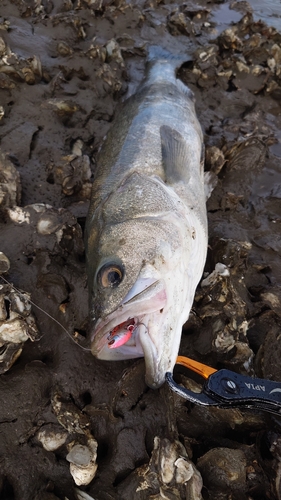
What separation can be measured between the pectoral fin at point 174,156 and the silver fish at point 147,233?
0.01m

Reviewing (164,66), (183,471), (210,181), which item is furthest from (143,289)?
(164,66)

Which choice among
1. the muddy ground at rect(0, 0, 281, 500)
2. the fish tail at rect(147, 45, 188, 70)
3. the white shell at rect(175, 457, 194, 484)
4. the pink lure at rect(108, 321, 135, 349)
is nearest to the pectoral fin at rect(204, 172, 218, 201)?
the muddy ground at rect(0, 0, 281, 500)

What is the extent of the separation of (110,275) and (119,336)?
464 mm

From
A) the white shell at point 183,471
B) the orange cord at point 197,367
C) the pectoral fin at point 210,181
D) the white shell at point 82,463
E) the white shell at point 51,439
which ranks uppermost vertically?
the pectoral fin at point 210,181

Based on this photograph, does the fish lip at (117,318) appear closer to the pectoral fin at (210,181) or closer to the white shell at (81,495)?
the white shell at (81,495)

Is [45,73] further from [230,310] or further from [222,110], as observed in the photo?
[230,310]

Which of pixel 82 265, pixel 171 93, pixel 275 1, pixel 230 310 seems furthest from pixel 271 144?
pixel 275 1

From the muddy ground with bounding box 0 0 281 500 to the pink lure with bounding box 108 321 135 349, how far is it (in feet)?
0.91

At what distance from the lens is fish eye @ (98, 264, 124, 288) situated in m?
2.42

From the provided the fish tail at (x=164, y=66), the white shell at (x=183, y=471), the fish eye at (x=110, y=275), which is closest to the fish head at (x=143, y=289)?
the fish eye at (x=110, y=275)

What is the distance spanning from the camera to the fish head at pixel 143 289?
7.31ft

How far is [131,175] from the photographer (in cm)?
319

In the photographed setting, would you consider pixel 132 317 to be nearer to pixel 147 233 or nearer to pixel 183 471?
pixel 147 233

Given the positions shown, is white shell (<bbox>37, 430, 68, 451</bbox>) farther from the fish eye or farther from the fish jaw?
the fish eye
